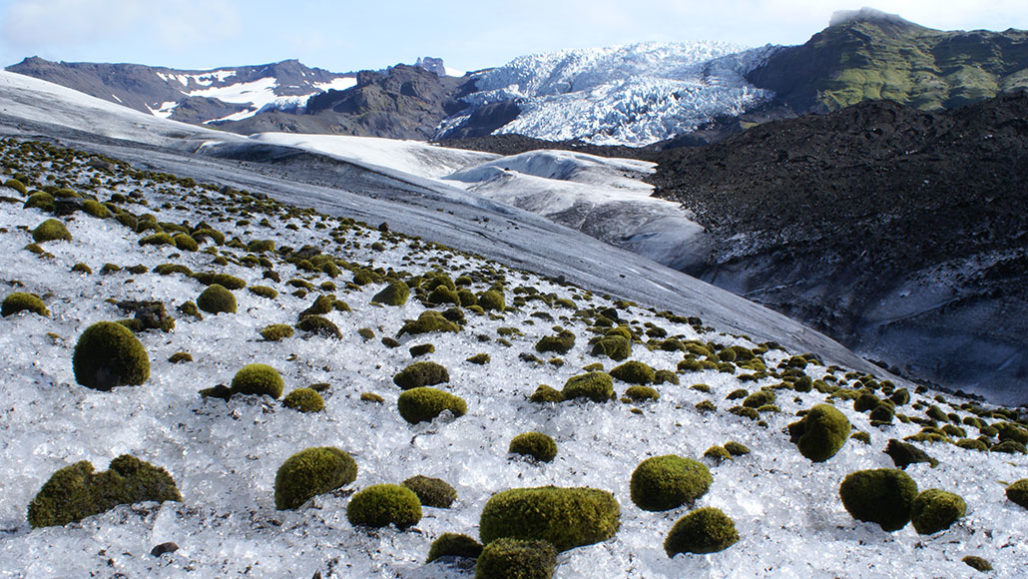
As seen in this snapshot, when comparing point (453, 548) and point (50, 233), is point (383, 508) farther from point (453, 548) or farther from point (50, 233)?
point (50, 233)

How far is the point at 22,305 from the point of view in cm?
1185

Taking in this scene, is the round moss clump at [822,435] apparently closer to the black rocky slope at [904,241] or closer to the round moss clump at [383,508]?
the round moss clump at [383,508]

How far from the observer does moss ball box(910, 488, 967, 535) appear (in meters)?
8.45

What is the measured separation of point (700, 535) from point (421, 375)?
7.66 metres

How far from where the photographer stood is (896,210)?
49.9 metres

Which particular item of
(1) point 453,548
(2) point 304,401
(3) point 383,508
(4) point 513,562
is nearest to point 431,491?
(3) point 383,508

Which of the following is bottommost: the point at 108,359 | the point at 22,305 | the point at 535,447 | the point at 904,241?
the point at 535,447

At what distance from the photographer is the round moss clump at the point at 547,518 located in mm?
7047

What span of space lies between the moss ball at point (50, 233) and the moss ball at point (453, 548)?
17.2m

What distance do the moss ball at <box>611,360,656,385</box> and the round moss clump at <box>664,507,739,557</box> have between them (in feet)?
26.1

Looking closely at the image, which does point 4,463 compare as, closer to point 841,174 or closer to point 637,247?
point 637,247

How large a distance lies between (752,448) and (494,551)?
780cm

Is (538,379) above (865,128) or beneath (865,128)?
beneath

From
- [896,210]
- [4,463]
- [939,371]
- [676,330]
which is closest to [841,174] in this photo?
[896,210]
